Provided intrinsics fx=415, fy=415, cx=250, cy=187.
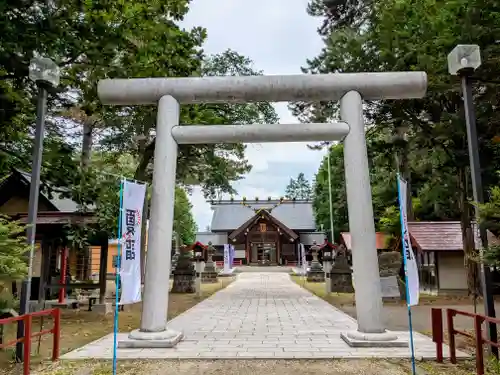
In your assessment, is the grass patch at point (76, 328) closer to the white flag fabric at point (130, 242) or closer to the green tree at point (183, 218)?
the white flag fabric at point (130, 242)

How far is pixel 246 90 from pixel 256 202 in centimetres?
→ 4361

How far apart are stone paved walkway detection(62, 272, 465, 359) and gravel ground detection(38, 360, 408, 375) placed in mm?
267

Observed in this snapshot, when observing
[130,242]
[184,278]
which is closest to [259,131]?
[130,242]

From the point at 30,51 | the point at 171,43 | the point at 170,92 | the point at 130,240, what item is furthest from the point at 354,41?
the point at 130,240

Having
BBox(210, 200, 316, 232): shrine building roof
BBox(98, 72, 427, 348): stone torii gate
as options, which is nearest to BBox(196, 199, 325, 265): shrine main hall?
BBox(210, 200, 316, 232): shrine building roof

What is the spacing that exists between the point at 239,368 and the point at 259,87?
4.71 m

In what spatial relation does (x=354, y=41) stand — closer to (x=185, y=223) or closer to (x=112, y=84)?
(x=112, y=84)

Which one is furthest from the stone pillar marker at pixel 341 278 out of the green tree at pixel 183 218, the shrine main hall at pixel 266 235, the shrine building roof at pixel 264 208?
the shrine building roof at pixel 264 208

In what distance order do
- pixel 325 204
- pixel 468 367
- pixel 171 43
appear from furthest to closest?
1. pixel 325 204
2. pixel 171 43
3. pixel 468 367

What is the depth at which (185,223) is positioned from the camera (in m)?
44.8

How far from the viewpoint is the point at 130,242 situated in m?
6.03

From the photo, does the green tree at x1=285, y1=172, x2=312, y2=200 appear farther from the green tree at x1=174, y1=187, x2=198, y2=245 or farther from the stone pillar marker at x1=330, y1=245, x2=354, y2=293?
the stone pillar marker at x1=330, y1=245, x2=354, y2=293

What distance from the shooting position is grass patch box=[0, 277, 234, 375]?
586 centimetres

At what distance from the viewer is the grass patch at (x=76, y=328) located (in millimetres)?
5863
